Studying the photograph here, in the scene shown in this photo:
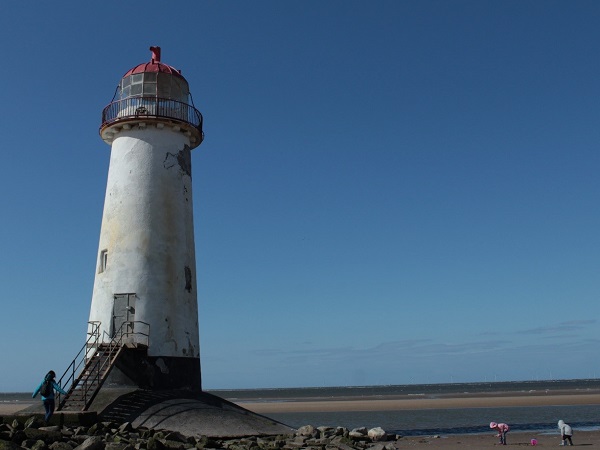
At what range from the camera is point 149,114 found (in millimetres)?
17438

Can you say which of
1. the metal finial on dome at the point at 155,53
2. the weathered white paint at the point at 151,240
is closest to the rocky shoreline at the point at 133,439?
the weathered white paint at the point at 151,240

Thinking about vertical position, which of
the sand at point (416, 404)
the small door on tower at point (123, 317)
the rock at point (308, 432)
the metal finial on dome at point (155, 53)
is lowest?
the sand at point (416, 404)

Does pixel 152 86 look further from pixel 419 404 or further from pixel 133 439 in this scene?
pixel 419 404

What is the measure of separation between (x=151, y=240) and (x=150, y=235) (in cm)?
14

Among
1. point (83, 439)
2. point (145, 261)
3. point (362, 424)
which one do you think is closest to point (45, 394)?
point (83, 439)

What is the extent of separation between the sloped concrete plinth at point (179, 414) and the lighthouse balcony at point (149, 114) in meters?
7.24

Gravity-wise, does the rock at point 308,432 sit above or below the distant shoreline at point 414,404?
above

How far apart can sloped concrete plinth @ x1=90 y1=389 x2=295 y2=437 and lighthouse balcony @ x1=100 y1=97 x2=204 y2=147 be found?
7.24 metres

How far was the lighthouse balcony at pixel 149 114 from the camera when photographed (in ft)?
57.2

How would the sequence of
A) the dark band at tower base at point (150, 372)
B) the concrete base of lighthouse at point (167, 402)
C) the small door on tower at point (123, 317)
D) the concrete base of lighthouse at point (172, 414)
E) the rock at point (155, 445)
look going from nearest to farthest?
the rock at point (155, 445) < the concrete base of lighthouse at point (172, 414) < the concrete base of lighthouse at point (167, 402) < the dark band at tower base at point (150, 372) < the small door on tower at point (123, 317)

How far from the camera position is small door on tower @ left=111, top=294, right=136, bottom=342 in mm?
16078

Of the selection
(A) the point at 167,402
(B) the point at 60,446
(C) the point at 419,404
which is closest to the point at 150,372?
(A) the point at 167,402

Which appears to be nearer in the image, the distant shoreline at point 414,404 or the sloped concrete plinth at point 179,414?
the sloped concrete plinth at point 179,414

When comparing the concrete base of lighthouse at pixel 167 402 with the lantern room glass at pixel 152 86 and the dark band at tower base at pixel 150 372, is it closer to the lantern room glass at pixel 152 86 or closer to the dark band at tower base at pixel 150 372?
the dark band at tower base at pixel 150 372
